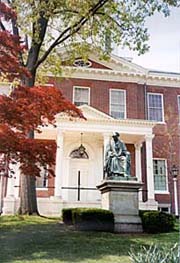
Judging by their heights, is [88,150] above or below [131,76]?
below

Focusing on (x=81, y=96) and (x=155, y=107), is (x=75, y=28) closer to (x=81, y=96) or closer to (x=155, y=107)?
(x=81, y=96)

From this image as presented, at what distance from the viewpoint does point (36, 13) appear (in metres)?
12.9

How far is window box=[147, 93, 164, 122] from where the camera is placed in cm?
2259

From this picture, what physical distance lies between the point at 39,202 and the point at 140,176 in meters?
6.13

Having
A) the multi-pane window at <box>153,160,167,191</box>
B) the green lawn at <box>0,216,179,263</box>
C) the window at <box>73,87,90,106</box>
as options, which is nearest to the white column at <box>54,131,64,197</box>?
the window at <box>73,87,90,106</box>

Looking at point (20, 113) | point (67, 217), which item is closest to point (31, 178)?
point (67, 217)

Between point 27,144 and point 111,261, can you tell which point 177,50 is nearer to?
point 111,261

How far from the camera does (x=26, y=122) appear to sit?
9.17 m

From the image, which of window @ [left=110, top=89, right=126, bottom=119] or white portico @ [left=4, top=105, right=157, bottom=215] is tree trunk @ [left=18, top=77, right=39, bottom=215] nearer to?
white portico @ [left=4, top=105, right=157, bottom=215]

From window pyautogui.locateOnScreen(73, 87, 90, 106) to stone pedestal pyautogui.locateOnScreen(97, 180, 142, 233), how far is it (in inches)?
442

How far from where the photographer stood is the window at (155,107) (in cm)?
2259

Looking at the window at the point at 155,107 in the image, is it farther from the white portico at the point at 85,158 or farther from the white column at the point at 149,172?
the white column at the point at 149,172

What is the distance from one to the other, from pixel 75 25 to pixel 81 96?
817 centimetres

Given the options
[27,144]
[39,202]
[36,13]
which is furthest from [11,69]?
[39,202]
